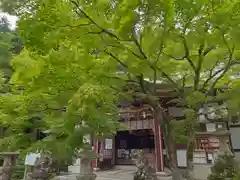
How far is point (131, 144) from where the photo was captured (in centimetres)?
1506

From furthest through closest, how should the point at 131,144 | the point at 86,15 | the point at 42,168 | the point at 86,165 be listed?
the point at 131,144 → the point at 42,168 → the point at 86,165 → the point at 86,15

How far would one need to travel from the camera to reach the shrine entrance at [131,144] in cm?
1413

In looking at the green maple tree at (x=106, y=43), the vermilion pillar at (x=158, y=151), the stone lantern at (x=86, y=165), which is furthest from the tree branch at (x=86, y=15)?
the vermilion pillar at (x=158, y=151)

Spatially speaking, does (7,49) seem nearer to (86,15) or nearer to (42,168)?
(42,168)

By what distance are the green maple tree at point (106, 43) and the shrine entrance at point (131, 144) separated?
29.9 ft

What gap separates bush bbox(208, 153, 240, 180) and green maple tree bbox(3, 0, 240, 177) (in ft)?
9.50

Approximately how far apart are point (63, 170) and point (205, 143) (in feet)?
24.9

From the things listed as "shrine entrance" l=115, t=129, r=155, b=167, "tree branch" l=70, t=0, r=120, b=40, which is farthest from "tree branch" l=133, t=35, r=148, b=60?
"shrine entrance" l=115, t=129, r=155, b=167

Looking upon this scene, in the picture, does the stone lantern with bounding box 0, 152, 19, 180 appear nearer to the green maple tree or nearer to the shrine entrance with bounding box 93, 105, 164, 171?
the green maple tree

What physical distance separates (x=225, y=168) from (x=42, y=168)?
584 centimetres

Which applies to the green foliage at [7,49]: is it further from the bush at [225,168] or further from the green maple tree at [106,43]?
the bush at [225,168]

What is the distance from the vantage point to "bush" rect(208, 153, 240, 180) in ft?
23.1

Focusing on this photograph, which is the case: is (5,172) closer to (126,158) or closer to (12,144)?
(12,144)

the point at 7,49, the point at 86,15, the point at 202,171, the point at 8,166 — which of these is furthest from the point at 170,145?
the point at 7,49
